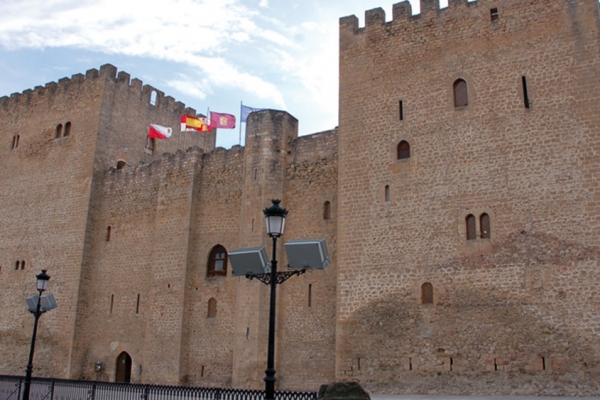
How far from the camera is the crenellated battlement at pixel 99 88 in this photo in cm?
2550

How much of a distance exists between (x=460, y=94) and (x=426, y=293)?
4977 mm

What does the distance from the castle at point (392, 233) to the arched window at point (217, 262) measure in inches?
2.6

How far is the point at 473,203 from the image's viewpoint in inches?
569

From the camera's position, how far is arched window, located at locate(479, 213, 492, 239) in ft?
46.4

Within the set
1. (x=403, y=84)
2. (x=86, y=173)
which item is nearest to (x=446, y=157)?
(x=403, y=84)

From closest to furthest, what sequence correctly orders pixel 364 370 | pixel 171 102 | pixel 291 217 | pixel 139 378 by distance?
pixel 364 370, pixel 291 217, pixel 139 378, pixel 171 102

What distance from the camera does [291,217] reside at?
18828 millimetres

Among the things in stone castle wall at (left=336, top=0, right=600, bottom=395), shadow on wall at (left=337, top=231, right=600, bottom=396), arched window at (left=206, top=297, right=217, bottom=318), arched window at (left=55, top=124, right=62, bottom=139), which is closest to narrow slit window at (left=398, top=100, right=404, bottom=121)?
stone castle wall at (left=336, top=0, right=600, bottom=395)

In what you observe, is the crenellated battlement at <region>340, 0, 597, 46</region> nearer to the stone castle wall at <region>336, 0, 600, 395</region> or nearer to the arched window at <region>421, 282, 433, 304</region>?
the stone castle wall at <region>336, 0, 600, 395</region>

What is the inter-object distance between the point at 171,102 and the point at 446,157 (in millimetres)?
16522

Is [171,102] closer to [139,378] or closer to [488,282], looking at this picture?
[139,378]

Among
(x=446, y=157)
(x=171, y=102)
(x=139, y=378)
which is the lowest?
(x=139, y=378)

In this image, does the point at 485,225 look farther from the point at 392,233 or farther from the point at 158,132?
the point at 158,132

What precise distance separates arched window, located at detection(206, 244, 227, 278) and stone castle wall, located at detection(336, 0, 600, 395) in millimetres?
5360
